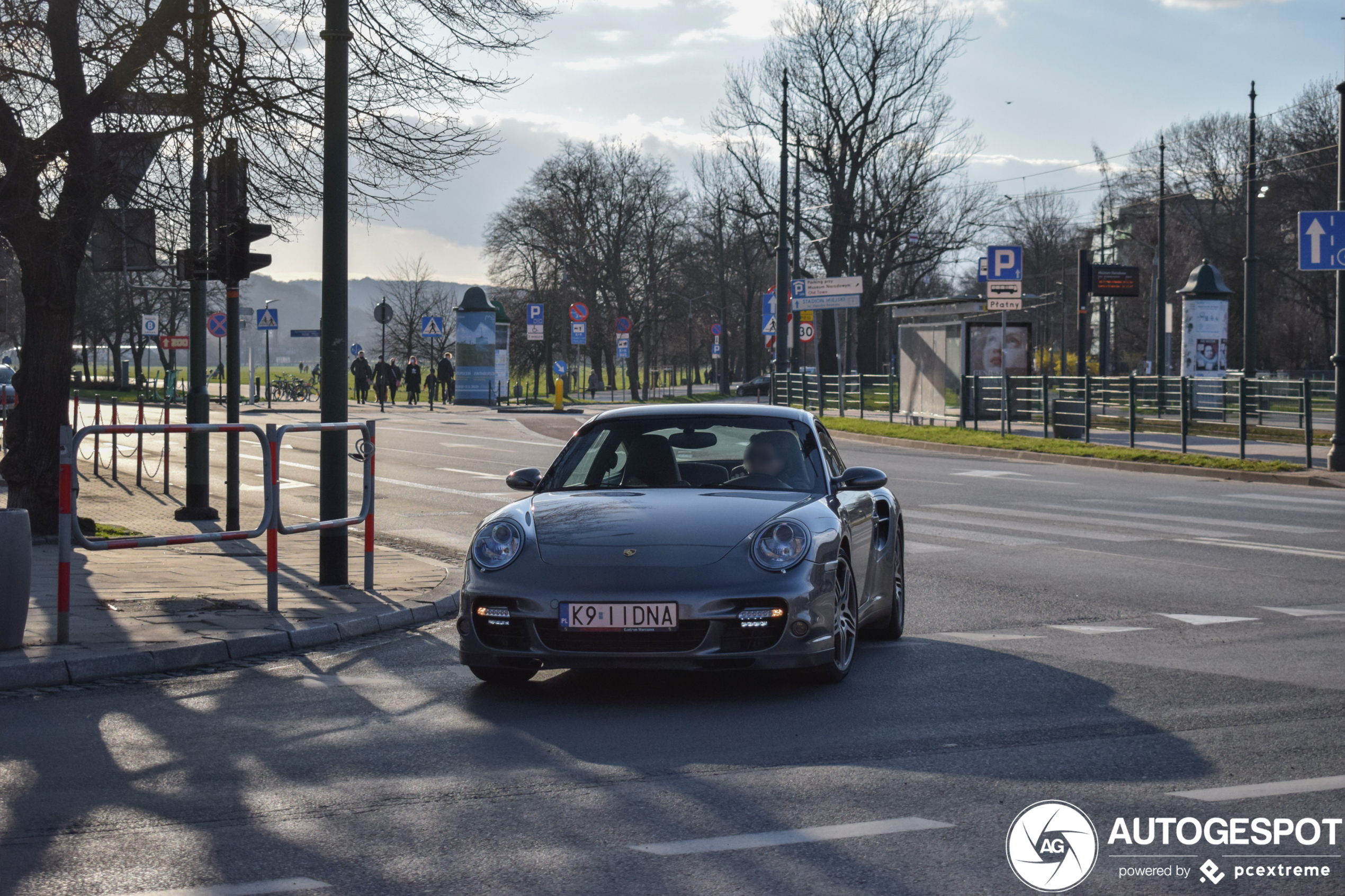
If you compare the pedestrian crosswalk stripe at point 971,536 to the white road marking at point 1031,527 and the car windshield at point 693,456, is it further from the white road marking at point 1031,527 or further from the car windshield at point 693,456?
the car windshield at point 693,456

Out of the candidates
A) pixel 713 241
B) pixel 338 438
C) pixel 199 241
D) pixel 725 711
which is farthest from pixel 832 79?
pixel 725 711

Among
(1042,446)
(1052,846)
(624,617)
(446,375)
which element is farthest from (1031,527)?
(446,375)

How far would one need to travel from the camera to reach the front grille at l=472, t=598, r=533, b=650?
6477mm

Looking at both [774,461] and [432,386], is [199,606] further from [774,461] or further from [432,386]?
[432,386]

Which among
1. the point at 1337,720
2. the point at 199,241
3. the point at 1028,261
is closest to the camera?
the point at 1337,720

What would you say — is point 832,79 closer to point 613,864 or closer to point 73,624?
point 73,624

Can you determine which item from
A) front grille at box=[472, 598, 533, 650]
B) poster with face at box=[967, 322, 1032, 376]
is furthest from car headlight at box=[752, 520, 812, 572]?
poster with face at box=[967, 322, 1032, 376]

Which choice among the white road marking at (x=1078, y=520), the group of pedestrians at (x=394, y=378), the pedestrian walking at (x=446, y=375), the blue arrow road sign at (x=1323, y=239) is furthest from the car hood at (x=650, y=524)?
the pedestrian walking at (x=446, y=375)

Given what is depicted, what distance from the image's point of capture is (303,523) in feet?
31.7

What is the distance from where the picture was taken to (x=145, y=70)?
38.7ft

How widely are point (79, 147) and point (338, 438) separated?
406 centimetres

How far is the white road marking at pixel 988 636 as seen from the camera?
8.37m

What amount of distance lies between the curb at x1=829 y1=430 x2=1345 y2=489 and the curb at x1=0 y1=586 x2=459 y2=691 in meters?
15.7

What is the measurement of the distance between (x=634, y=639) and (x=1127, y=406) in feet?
78.7
